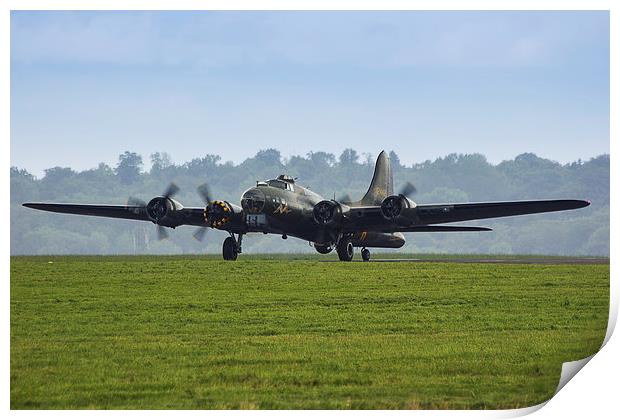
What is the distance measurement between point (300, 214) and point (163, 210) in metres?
6.53

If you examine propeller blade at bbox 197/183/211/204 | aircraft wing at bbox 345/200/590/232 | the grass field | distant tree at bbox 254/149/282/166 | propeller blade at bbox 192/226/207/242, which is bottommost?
the grass field

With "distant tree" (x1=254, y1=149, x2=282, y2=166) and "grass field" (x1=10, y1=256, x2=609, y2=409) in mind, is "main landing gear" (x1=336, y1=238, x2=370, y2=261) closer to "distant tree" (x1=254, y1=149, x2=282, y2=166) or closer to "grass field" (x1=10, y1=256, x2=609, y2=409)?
"grass field" (x1=10, y1=256, x2=609, y2=409)

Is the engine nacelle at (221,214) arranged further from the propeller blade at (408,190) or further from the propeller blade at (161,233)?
the propeller blade at (408,190)

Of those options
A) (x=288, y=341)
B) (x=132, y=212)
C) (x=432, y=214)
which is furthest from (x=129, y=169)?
(x=288, y=341)

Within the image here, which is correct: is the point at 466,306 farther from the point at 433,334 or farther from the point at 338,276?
the point at 338,276

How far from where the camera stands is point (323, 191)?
95250 mm

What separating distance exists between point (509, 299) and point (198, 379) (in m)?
11.4

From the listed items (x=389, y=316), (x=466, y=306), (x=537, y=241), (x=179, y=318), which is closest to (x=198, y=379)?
(x=179, y=318)

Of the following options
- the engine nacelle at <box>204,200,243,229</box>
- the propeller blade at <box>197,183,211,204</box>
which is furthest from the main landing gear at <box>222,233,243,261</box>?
the propeller blade at <box>197,183,211,204</box>

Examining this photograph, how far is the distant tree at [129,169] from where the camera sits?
1254 inches

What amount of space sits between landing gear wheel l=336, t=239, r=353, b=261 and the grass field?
18141mm

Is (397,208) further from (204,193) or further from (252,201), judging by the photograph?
(204,193)

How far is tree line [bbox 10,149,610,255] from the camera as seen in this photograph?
16375mm

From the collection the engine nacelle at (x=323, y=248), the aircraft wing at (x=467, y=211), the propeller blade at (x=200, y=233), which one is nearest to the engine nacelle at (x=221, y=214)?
the propeller blade at (x=200, y=233)
